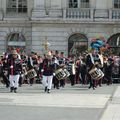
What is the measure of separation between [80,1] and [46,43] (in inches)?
194

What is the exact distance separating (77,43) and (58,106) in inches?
992

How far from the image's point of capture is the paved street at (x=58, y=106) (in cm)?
1689

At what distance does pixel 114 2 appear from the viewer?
4425 centimetres

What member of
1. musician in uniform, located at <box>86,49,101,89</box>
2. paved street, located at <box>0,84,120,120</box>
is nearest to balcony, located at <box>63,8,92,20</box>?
musician in uniform, located at <box>86,49,101,89</box>

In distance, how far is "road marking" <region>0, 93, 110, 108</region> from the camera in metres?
19.8

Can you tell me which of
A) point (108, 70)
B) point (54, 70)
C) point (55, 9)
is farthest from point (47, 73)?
point (55, 9)

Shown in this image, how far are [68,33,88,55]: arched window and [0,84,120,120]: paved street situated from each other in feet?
64.5

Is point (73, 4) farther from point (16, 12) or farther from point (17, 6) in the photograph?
point (16, 12)

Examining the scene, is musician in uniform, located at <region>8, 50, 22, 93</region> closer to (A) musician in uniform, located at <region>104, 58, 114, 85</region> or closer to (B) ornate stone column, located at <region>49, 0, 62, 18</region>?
(A) musician in uniform, located at <region>104, 58, 114, 85</region>

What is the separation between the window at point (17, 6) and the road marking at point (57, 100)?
22861mm

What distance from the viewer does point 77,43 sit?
44312mm

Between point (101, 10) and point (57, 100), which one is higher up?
point (101, 10)

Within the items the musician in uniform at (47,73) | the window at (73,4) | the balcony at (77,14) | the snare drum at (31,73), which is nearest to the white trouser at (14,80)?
the musician in uniform at (47,73)

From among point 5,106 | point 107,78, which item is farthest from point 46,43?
point 5,106
